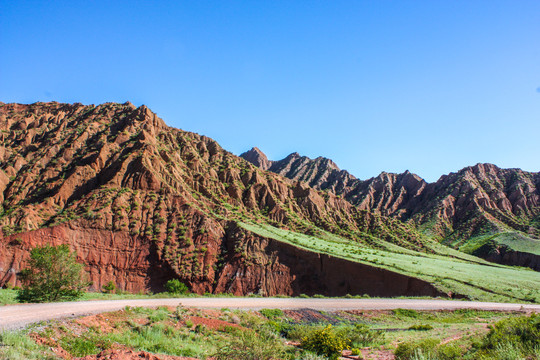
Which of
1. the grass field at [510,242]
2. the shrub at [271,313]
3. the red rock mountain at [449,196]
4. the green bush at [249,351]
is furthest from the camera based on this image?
the red rock mountain at [449,196]

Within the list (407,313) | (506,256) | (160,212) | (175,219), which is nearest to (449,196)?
(506,256)

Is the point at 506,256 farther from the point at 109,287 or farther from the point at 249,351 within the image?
the point at 249,351

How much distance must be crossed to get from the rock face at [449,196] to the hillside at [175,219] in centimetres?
4457

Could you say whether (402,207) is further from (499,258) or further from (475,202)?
(499,258)

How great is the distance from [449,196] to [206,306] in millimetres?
121593

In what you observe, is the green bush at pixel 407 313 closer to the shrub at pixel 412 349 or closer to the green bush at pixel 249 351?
the shrub at pixel 412 349

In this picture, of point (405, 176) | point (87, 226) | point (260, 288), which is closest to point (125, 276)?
point (87, 226)

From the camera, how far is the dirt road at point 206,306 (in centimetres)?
1532

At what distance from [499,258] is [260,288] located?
70.8 m

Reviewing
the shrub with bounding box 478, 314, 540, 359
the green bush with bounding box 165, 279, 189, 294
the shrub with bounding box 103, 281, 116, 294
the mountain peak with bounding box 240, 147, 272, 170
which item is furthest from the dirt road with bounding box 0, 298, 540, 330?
the mountain peak with bounding box 240, 147, 272, 170

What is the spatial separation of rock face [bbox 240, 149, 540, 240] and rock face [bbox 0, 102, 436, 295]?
142 ft

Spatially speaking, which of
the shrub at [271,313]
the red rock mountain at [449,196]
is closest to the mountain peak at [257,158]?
the red rock mountain at [449,196]

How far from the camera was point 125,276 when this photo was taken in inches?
1697

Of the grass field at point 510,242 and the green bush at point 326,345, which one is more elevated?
the grass field at point 510,242
